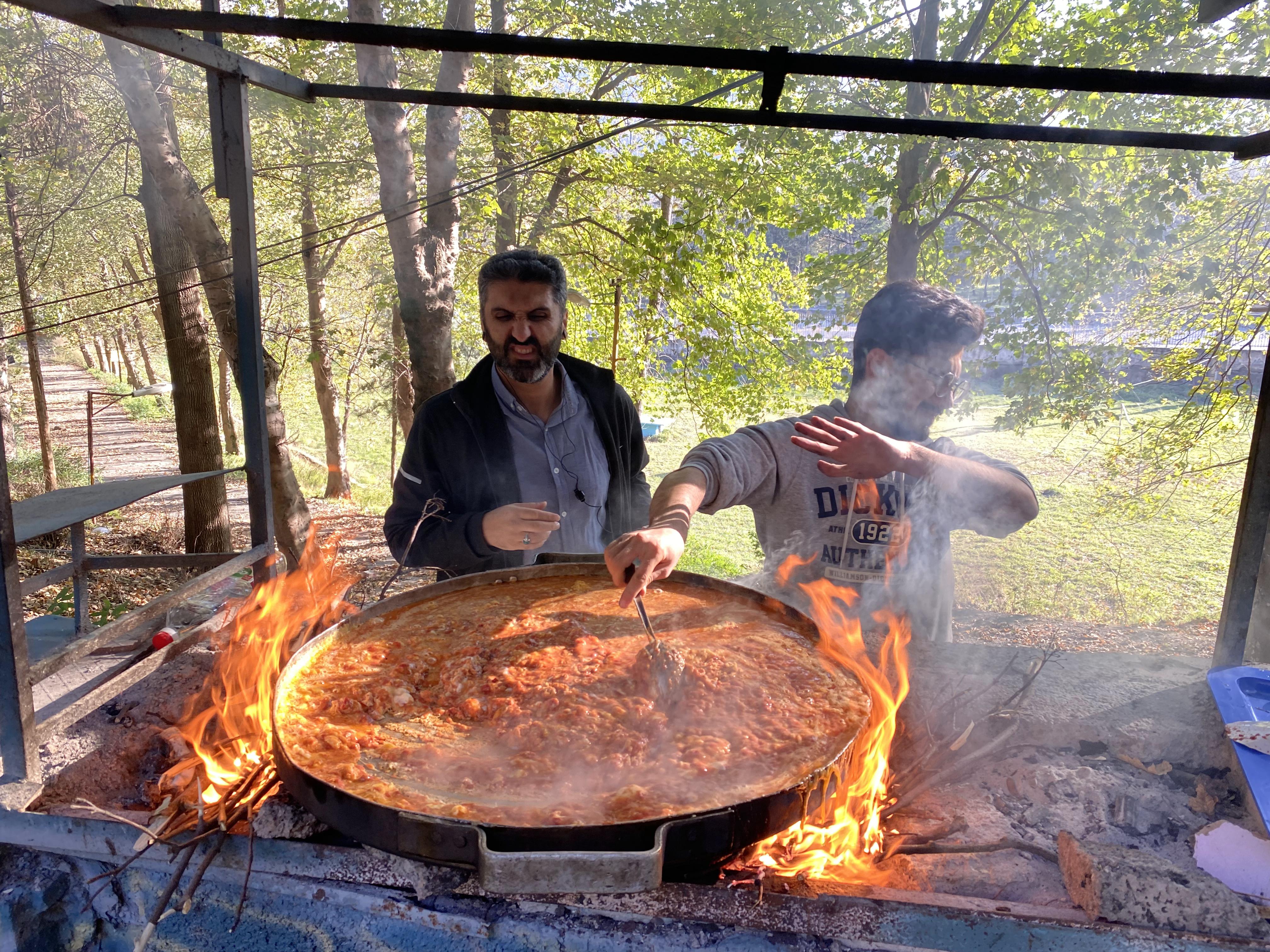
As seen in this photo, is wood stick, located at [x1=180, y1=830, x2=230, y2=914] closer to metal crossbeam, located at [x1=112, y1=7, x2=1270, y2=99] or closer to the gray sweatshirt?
the gray sweatshirt

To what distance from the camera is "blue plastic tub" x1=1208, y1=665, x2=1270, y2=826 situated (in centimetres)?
191

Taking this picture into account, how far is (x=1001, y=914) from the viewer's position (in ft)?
5.20

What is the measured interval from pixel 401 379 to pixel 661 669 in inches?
575

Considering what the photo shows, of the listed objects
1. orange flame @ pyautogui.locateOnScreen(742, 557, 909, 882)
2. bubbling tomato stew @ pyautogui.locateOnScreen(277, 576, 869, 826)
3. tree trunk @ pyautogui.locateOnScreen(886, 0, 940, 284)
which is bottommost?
orange flame @ pyautogui.locateOnScreen(742, 557, 909, 882)

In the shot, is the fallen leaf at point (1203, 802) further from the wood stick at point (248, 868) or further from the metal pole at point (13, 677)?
the metal pole at point (13, 677)

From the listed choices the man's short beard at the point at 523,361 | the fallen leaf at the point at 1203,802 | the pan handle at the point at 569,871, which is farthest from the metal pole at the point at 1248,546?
the man's short beard at the point at 523,361

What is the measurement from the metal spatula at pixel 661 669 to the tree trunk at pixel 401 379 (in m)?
11.9

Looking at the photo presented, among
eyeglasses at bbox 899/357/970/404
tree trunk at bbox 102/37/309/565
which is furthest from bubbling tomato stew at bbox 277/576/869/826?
tree trunk at bbox 102/37/309/565

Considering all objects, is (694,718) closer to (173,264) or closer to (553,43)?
(553,43)

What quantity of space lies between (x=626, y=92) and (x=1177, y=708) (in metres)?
12.8

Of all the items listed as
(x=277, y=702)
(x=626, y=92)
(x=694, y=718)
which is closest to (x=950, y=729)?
(x=694, y=718)

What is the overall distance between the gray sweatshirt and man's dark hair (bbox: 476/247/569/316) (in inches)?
49.1

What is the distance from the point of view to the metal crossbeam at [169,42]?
6.85 feet

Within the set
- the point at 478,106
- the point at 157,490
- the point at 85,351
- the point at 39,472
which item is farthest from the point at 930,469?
the point at 85,351
